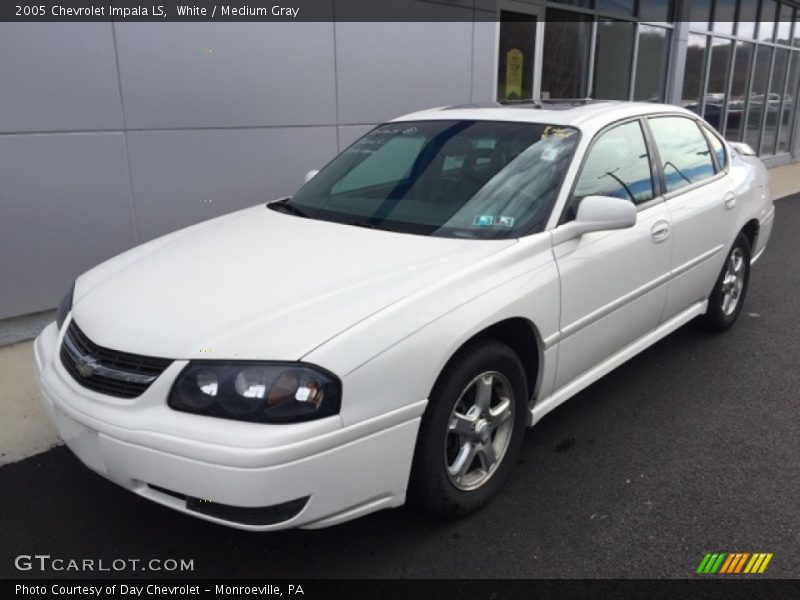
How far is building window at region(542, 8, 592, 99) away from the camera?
964 centimetres

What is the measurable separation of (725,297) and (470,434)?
9.87 ft

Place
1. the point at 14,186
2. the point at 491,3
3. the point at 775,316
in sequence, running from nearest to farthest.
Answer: the point at 14,186
the point at 775,316
the point at 491,3

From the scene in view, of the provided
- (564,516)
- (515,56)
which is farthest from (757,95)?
(564,516)

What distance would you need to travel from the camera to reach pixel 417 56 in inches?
288

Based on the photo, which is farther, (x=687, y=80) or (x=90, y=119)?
(x=687, y=80)

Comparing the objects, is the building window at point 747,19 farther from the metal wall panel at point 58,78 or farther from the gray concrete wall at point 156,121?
the metal wall panel at point 58,78

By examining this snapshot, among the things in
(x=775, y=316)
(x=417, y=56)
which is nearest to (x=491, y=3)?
(x=417, y=56)

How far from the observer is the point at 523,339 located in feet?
9.74

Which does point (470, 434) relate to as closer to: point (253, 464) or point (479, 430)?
point (479, 430)

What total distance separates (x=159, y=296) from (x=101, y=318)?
0.22m

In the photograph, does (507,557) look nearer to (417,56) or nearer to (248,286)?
(248,286)

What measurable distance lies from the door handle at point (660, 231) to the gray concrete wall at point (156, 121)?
373 cm

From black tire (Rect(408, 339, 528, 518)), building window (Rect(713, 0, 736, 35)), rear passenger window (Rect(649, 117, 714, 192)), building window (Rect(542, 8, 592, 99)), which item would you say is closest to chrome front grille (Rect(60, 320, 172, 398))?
black tire (Rect(408, 339, 528, 518))

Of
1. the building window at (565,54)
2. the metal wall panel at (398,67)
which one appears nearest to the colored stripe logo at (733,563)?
the metal wall panel at (398,67)
